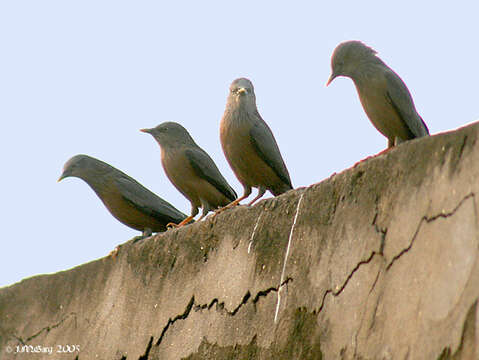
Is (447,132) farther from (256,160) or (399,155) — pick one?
(256,160)

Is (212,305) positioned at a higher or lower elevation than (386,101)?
lower

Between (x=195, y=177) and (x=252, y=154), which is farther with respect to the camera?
(x=195, y=177)

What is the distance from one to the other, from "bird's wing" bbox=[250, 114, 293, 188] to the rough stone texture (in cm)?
117

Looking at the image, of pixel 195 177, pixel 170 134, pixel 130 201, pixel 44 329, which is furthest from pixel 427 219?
pixel 130 201

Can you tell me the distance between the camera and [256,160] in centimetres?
700

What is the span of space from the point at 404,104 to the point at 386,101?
122 mm

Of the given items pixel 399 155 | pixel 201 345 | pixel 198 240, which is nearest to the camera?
pixel 399 155

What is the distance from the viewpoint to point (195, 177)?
7984 mm

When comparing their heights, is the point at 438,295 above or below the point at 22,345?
below

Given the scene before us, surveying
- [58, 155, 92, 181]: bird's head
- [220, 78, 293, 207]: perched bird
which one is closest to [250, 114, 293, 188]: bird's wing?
[220, 78, 293, 207]: perched bird

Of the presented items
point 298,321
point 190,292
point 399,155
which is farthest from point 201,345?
point 399,155

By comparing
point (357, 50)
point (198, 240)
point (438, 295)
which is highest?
point (357, 50)

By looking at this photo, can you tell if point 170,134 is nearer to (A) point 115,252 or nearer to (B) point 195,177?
(B) point 195,177

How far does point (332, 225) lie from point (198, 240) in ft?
4.33
